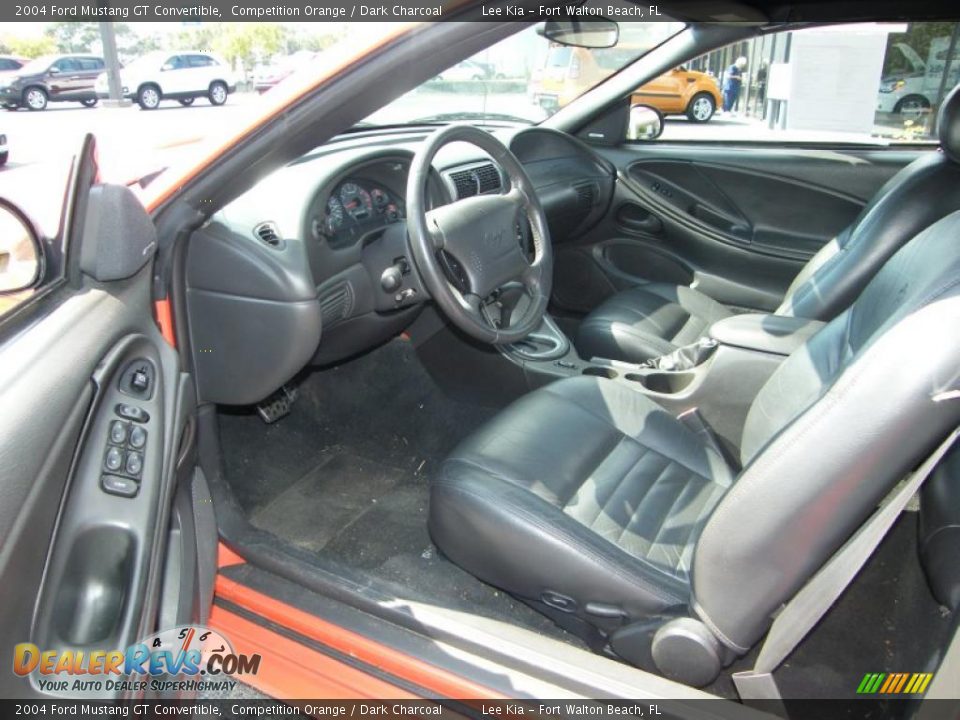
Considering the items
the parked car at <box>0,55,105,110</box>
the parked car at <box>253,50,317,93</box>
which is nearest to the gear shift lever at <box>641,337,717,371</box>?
the parked car at <box>253,50,317,93</box>

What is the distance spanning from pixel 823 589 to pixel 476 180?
176 centimetres

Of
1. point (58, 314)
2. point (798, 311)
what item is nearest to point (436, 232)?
point (58, 314)

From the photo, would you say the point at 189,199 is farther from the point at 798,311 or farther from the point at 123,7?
the point at 798,311

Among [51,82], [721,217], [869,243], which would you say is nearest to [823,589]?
[869,243]

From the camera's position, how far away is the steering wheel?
1846mm

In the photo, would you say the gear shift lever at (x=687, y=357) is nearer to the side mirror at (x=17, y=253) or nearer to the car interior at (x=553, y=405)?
the car interior at (x=553, y=405)

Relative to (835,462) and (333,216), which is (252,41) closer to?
(333,216)

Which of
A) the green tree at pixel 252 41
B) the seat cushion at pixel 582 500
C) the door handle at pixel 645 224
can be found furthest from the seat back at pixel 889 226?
the green tree at pixel 252 41

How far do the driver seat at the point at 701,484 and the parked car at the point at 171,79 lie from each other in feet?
4.01

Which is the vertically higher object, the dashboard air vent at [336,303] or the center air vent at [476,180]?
the center air vent at [476,180]

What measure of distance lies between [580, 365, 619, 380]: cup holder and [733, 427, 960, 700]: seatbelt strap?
1277mm

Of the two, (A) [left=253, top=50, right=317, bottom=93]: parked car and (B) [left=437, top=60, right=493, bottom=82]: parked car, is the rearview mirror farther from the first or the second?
(A) [left=253, top=50, right=317, bottom=93]: parked car

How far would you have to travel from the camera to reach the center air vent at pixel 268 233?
1781 mm

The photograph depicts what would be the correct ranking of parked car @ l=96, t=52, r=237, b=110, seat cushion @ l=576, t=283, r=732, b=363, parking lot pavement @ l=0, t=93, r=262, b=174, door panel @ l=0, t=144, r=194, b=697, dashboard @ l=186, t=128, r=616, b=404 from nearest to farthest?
door panel @ l=0, t=144, r=194, b=697 → parking lot pavement @ l=0, t=93, r=262, b=174 → dashboard @ l=186, t=128, r=616, b=404 → parked car @ l=96, t=52, r=237, b=110 → seat cushion @ l=576, t=283, r=732, b=363
